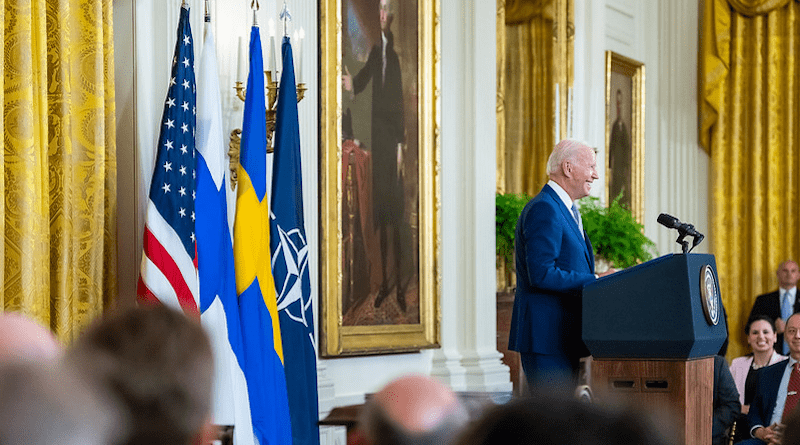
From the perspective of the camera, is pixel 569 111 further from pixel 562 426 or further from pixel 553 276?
pixel 562 426

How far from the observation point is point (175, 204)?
4.55m

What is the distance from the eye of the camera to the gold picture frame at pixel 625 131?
10188mm

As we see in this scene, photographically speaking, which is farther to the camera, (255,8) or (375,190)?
(375,190)

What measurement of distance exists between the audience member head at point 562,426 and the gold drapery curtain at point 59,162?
3.63 m

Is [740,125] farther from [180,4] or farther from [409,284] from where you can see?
[180,4]

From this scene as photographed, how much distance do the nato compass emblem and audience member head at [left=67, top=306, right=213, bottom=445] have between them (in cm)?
333

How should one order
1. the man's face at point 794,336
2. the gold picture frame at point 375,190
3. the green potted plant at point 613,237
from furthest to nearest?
1. the green potted plant at point 613,237
2. the man's face at point 794,336
3. the gold picture frame at point 375,190

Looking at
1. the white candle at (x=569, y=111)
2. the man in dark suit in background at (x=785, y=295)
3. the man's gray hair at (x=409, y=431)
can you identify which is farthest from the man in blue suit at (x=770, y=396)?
the man's gray hair at (x=409, y=431)

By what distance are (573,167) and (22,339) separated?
357cm

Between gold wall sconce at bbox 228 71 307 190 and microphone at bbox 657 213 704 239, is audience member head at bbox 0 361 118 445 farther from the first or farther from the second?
gold wall sconce at bbox 228 71 307 190

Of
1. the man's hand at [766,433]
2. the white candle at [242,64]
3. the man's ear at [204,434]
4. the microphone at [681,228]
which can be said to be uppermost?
the white candle at [242,64]

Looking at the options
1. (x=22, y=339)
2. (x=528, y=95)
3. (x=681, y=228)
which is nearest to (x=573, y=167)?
(x=681, y=228)

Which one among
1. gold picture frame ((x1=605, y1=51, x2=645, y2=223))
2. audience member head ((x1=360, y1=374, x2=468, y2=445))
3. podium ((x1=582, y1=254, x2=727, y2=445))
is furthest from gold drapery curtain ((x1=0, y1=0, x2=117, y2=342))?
gold picture frame ((x1=605, y1=51, x2=645, y2=223))

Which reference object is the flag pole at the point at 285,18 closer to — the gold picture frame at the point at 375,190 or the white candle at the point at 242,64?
the white candle at the point at 242,64
